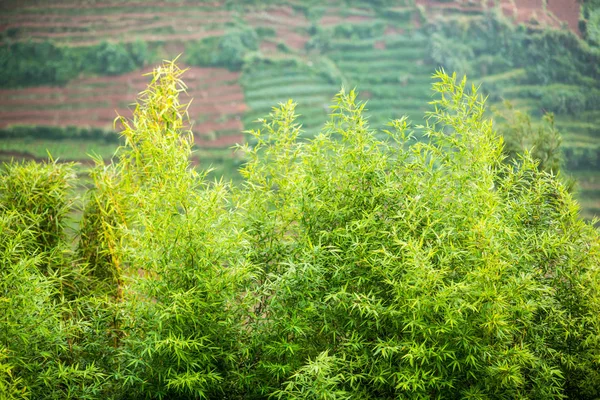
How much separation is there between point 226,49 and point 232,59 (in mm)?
292

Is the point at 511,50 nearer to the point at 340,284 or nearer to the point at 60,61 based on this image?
the point at 60,61

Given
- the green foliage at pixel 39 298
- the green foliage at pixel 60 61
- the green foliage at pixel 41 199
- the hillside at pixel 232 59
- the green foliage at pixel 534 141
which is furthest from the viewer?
the green foliage at pixel 60 61

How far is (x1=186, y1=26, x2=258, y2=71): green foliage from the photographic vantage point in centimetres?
1511

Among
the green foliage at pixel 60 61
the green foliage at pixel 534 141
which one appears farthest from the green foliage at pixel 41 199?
the green foliage at pixel 60 61

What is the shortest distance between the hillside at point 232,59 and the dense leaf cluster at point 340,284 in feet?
31.6

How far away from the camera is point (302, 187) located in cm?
329

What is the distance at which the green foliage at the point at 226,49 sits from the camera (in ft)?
49.6

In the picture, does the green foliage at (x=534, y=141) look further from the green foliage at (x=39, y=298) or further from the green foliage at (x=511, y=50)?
the green foliage at (x=39, y=298)

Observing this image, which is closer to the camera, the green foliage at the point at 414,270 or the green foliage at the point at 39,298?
the green foliage at the point at 414,270

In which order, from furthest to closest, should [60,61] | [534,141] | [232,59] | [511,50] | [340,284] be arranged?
1. [232,59]
2. [60,61]
3. [511,50]
4. [534,141]
5. [340,284]

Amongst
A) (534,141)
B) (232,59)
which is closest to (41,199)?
(534,141)

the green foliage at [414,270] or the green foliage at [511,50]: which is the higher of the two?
the green foliage at [511,50]

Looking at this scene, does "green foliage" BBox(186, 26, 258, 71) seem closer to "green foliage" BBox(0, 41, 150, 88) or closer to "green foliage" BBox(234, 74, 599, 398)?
"green foliage" BBox(0, 41, 150, 88)

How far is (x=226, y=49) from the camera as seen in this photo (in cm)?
1512
